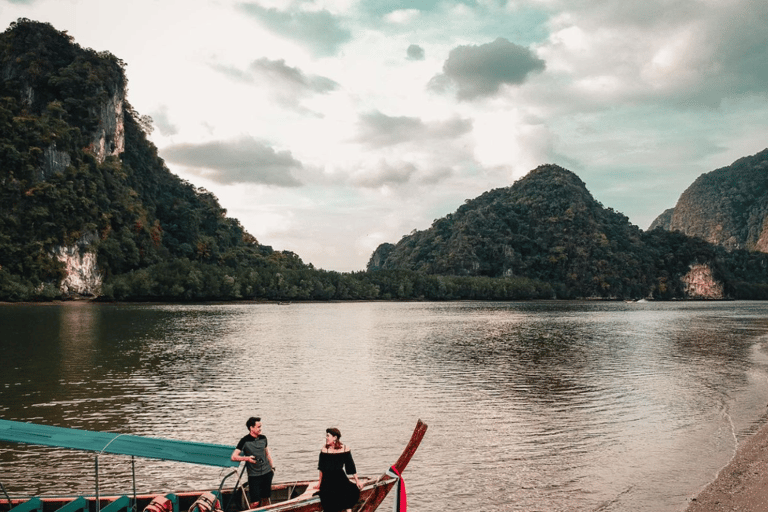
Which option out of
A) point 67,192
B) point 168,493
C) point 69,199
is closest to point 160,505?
point 168,493

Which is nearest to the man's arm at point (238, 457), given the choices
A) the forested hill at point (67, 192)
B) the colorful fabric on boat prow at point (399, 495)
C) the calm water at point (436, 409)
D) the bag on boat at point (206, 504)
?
the bag on boat at point (206, 504)

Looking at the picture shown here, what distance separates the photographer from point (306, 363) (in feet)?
154

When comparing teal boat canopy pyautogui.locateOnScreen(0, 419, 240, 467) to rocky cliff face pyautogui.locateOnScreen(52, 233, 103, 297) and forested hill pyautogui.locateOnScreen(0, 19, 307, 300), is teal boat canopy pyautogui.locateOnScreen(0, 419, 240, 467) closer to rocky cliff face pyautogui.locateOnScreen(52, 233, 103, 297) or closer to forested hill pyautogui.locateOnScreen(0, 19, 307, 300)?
forested hill pyautogui.locateOnScreen(0, 19, 307, 300)

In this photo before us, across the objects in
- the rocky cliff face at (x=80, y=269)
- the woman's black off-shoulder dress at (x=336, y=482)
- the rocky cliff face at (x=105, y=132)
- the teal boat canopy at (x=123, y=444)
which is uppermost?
the rocky cliff face at (x=105, y=132)

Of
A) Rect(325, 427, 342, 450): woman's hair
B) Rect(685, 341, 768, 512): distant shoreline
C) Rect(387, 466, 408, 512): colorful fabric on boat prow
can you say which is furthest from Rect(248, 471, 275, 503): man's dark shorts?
Rect(685, 341, 768, 512): distant shoreline

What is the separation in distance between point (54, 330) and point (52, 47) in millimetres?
160533

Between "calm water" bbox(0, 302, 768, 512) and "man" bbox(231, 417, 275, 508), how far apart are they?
16.1 feet

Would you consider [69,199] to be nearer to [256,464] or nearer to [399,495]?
[256,464]

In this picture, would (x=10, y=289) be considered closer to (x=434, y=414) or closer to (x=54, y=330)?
(x=54, y=330)

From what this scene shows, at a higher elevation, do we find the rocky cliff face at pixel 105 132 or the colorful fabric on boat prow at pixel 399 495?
the rocky cliff face at pixel 105 132

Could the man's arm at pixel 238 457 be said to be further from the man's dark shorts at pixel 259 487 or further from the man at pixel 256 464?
the man's dark shorts at pixel 259 487

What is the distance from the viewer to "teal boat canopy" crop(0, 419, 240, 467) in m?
11.8

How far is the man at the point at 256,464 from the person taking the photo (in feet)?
40.7

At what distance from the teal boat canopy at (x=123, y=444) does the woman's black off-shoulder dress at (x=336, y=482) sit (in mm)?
2142
